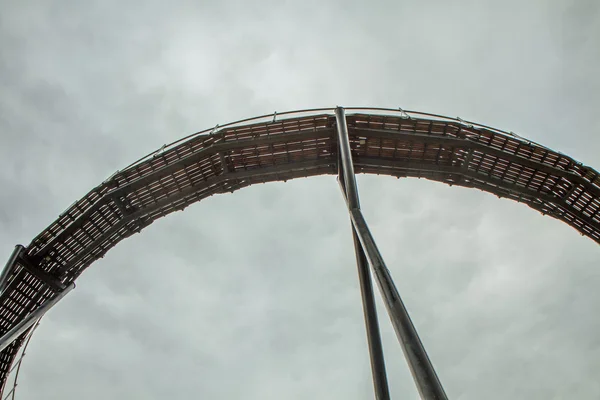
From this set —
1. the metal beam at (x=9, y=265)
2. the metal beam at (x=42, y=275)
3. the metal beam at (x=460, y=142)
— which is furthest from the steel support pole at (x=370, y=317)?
the metal beam at (x=42, y=275)

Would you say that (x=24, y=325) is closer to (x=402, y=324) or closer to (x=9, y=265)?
(x=9, y=265)

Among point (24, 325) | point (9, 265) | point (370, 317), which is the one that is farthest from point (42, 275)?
point (370, 317)

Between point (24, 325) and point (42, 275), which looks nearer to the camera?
point (24, 325)

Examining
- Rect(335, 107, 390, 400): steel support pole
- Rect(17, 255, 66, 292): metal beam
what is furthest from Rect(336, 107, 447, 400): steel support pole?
Rect(17, 255, 66, 292): metal beam

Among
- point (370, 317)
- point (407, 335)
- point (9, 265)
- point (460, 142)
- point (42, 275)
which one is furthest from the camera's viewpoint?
point (42, 275)

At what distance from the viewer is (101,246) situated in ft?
45.6

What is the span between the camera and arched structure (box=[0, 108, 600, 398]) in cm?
1223

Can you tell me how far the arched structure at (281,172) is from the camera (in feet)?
40.1

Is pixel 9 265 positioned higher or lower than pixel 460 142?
lower

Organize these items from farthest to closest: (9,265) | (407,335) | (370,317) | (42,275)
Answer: (42,275) → (9,265) → (370,317) → (407,335)

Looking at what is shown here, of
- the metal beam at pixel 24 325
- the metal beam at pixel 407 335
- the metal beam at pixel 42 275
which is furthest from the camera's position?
the metal beam at pixel 42 275

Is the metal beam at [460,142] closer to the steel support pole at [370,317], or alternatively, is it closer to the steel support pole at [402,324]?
the steel support pole at [370,317]

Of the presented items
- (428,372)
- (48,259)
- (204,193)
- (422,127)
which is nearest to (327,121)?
(422,127)

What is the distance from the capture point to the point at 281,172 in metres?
13.1
